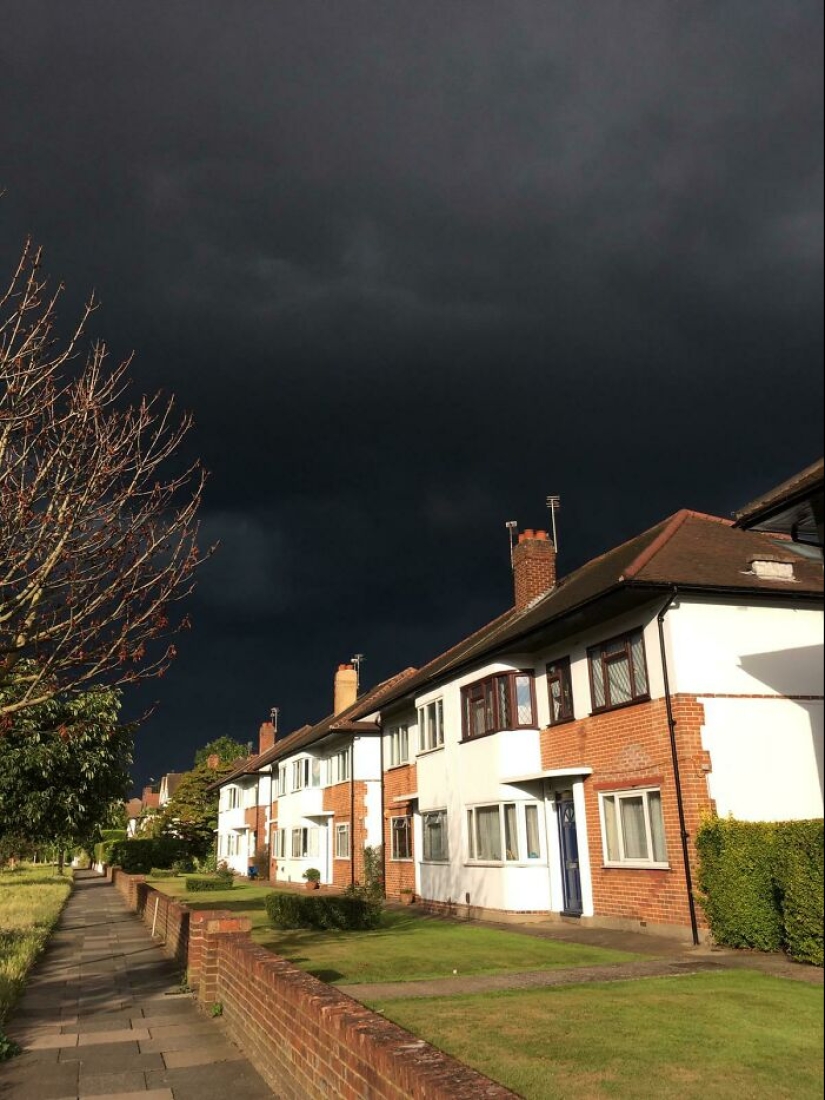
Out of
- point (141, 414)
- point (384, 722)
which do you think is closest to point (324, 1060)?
point (141, 414)

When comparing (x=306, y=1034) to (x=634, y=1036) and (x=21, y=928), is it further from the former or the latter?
(x=21, y=928)

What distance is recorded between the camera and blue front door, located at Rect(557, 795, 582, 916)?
61.7ft

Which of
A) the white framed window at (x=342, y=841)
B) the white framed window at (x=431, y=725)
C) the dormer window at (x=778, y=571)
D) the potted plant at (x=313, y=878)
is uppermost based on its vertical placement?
the white framed window at (x=431, y=725)

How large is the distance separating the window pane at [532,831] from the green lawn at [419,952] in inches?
84.5

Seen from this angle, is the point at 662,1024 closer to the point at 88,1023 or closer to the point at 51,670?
the point at 88,1023

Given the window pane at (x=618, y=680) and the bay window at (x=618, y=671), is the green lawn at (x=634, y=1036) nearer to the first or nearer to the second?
the bay window at (x=618, y=671)

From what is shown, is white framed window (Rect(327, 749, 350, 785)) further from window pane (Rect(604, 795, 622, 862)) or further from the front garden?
window pane (Rect(604, 795, 622, 862))

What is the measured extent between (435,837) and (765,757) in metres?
20.9

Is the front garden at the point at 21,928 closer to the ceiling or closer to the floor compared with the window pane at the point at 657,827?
closer to the floor

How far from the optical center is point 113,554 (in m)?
9.74

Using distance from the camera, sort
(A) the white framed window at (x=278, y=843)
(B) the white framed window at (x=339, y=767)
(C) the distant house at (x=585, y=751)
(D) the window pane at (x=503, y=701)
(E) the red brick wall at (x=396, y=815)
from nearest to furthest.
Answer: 1. (C) the distant house at (x=585, y=751)
2. (D) the window pane at (x=503, y=701)
3. (E) the red brick wall at (x=396, y=815)
4. (B) the white framed window at (x=339, y=767)
5. (A) the white framed window at (x=278, y=843)

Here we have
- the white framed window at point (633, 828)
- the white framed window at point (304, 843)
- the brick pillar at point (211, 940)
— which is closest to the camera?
the brick pillar at point (211, 940)

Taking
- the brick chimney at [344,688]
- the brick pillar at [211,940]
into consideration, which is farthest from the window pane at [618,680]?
the brick chimney at [344,688]

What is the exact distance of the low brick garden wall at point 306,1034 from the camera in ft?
15.7
